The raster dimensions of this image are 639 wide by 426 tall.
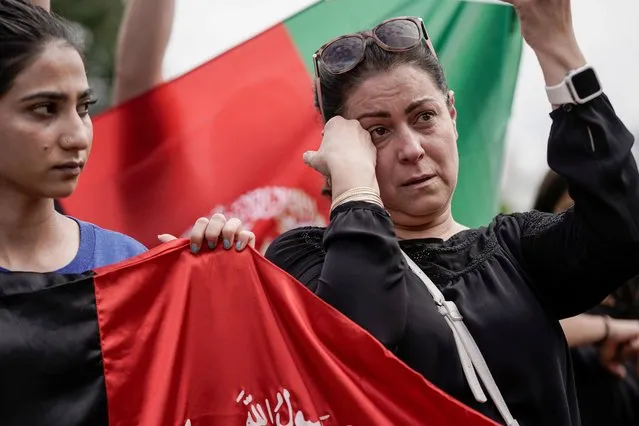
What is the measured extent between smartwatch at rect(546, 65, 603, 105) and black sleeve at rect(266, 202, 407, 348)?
0.49 metres

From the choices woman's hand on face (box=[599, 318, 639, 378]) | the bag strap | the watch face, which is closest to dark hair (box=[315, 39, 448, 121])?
the watch face

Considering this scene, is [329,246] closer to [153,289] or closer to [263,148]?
[153,289]

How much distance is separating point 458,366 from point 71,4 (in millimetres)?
11901

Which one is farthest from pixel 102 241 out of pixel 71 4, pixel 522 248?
pixel 71 4

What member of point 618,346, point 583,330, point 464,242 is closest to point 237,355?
point 464,242

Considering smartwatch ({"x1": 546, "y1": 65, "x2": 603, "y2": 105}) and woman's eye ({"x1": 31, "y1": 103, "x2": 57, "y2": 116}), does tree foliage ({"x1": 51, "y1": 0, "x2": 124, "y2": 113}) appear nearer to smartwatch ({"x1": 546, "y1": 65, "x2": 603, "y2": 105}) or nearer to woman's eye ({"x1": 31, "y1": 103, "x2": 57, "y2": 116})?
A: woman's eye ({"x1": 31, "y1": 103, "x2": 57, "y2": 116})

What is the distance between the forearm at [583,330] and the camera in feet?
12.8

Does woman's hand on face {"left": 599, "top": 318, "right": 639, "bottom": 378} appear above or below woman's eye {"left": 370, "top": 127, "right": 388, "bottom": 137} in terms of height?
below

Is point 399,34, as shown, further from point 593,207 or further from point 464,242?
point 593,207

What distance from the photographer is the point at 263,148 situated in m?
4.01

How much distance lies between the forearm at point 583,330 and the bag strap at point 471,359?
1369 mm

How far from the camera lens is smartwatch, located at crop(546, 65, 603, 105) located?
2.54m

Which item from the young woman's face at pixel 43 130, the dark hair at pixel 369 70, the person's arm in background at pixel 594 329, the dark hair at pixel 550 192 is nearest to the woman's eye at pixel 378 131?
the dark hair at pixel 369 70

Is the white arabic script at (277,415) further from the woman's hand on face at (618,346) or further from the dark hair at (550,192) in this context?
the dark hair at (550,192)
